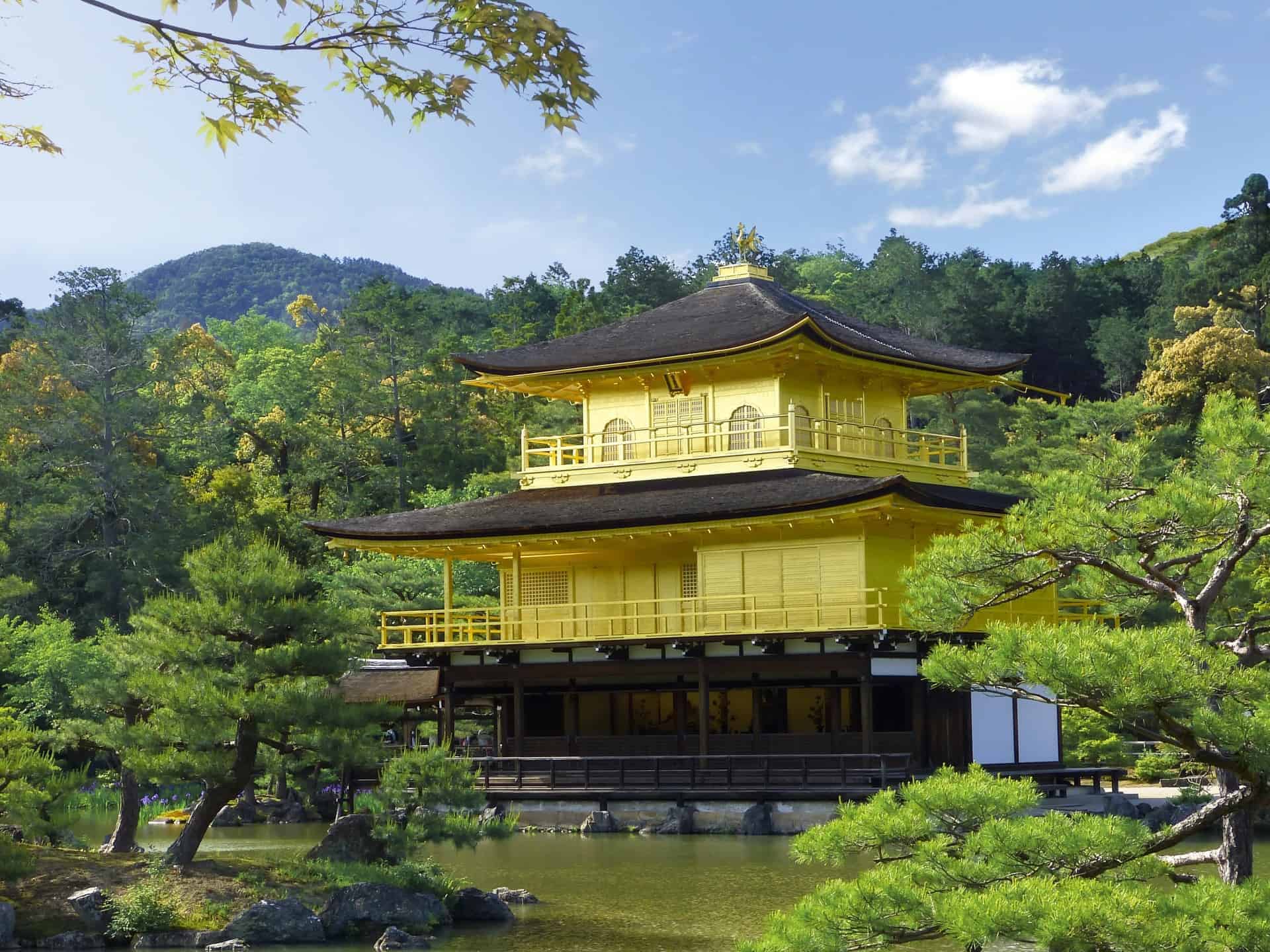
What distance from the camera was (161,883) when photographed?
17156 millimetres

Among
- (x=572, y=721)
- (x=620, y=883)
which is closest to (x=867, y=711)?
(x=572, y=721)

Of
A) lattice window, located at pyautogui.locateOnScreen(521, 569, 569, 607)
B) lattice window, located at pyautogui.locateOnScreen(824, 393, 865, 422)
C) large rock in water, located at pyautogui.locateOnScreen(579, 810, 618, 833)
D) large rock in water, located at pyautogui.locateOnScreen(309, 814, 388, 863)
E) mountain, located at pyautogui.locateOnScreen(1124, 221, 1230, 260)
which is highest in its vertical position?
mountain, located at pyautogui.locateOnScreen(1124, 221, 1230, 260)

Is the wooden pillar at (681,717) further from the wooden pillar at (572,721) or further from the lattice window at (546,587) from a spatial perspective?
the lattice window at (546,587)

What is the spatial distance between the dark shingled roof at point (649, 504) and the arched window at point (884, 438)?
1.19 meters

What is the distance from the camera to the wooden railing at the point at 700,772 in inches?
1072

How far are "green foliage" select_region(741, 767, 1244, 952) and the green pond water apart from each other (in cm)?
569

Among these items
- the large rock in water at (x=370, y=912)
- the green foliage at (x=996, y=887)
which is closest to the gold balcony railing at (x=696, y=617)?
the large rock in water at (x=370, y=912)

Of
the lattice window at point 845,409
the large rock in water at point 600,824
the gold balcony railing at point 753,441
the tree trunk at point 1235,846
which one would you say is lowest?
the large rock in water at point 600,824

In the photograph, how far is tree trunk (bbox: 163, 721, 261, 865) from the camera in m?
18.2

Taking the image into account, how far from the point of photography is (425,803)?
61.3ft

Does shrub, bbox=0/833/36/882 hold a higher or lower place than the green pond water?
higher

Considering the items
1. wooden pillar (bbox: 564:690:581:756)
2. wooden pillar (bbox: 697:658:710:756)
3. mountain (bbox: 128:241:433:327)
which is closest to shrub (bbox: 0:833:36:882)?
wooden pillar (bbox: 697:658:710:756)

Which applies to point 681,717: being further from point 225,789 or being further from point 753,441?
point 225,789

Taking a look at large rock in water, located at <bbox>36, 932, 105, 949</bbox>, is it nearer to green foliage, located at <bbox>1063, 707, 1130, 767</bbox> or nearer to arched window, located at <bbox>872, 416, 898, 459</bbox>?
green foliage, located at <bbox>1063, 707, 1130, 767</bbox>
